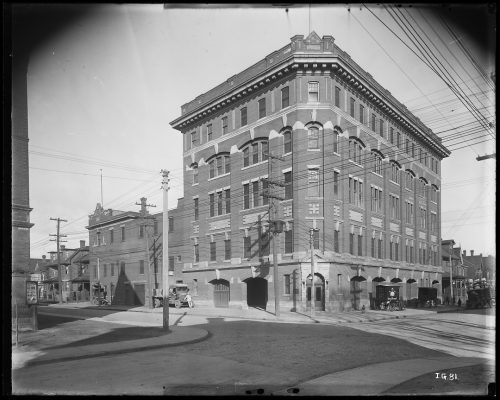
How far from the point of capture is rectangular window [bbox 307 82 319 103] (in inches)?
1166

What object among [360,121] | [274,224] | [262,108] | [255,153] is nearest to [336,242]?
[274,224]

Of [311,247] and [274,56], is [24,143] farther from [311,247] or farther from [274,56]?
[274,56]

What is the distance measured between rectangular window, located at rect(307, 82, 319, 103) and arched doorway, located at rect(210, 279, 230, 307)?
1697 centimetres

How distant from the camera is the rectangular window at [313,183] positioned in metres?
29.6

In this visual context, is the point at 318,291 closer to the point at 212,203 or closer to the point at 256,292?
the point at 256,292

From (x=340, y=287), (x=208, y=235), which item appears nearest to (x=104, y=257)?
(x=208, y=235)

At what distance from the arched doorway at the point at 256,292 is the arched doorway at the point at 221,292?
2.21 meters

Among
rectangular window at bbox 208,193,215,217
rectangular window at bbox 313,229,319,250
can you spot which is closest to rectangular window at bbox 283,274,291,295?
rectangular window at bbox 313,229,319,250

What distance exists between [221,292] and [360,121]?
18.6 meters

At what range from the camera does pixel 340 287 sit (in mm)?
29953

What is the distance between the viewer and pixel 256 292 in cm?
3400

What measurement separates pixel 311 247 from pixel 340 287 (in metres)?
5.29

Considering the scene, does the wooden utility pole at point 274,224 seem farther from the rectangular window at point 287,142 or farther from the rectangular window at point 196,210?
the rectangular window at point 196,210
